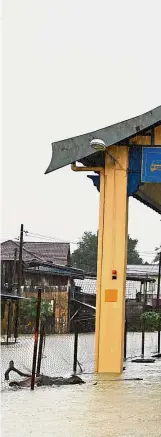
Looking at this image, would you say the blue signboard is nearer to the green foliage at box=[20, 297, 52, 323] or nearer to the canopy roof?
the canopy roof

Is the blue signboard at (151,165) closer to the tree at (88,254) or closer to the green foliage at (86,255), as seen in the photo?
the tree at (88,254)

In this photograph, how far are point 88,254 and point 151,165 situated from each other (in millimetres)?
68984

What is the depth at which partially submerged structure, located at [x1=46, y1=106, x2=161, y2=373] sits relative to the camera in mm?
11469

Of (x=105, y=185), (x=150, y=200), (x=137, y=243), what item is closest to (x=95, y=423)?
(x=105, y=185)

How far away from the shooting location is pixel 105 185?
11.9m

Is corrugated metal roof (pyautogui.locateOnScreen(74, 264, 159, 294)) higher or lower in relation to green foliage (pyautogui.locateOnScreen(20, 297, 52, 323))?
higher

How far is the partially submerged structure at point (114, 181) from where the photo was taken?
11.5 m

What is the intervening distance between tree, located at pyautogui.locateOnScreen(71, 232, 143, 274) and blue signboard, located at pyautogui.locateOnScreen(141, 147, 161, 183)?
64318 mm

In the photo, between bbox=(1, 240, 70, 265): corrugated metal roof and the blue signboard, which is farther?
bbox=(1, 240, 70, 265): corrugated metal roof

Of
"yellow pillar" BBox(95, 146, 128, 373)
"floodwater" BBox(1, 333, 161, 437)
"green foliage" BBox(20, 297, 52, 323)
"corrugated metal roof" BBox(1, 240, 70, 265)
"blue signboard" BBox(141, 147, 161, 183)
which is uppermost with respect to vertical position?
"corrugated metal roof" BBox(1, 240, 70, 265)

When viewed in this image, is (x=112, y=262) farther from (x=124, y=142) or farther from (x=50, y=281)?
(x=50, y=281)

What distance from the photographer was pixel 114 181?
38.9ft

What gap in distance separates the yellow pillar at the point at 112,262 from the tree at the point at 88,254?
64.2 meters

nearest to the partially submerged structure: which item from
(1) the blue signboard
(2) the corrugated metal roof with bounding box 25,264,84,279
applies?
(1) the blue signboard
